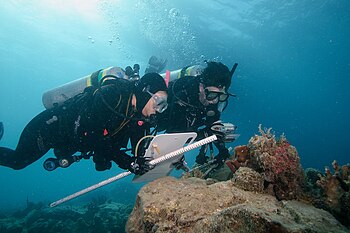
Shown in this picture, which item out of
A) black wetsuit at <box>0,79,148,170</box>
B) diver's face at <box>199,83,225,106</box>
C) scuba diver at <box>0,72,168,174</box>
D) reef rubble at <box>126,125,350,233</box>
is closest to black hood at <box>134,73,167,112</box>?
scuba diver at <box>0,72,168,174</box>

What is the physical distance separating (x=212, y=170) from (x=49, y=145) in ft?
14.1

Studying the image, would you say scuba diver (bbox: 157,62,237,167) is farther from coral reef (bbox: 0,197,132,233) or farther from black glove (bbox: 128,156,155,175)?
coral reef (bbox: 0,197,132,233)

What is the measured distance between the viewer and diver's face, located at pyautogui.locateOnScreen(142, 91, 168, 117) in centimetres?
476

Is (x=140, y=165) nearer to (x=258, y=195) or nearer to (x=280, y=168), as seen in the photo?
(x=258, y=195)

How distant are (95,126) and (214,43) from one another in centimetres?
2594

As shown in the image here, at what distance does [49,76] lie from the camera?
185ft

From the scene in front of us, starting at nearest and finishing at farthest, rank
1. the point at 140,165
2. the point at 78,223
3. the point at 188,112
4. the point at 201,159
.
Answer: the point at 140,165 → the point at 188,112 → the point at 201,159 → the point at 78,223

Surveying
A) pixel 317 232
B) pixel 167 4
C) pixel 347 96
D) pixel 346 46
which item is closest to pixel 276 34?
pixel 346 46

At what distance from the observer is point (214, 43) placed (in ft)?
91.2

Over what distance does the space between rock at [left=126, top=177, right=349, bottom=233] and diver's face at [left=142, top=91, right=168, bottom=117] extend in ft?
4.81

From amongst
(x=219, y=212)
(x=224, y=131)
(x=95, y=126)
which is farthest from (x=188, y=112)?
(x=219, y=212)

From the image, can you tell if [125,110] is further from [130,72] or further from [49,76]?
[49,76]

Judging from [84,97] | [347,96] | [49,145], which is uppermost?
[347,96]

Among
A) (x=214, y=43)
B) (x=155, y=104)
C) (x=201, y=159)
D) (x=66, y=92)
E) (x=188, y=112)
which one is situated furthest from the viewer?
(x=214, y=43)
